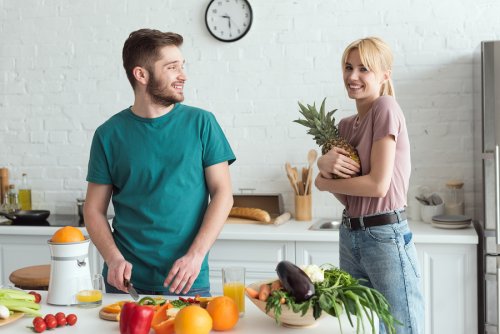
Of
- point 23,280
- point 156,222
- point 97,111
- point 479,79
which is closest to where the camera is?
point 156,222

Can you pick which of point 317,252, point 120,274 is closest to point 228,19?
point 317,252

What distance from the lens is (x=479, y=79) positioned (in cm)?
395

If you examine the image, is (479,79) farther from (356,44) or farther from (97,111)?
(97,111)

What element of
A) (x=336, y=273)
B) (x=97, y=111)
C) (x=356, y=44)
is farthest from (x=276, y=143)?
(x=336, y=273)

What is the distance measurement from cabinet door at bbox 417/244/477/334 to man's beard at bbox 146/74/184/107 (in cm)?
175

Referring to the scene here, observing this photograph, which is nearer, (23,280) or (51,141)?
(23,280)

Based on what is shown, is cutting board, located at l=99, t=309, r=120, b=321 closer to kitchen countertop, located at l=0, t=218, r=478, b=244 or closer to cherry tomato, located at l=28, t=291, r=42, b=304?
cherry tomato, located at l=28, t=291, r=42, b=304

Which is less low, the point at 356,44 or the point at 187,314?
the point at 356,44

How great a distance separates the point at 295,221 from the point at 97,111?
5.10ft

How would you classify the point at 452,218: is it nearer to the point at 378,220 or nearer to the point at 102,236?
the point at 378,220

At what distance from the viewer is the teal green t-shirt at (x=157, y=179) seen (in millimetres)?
2674

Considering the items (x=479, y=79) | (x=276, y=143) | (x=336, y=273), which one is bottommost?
(x=336, y=273)

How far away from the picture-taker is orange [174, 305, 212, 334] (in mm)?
1895

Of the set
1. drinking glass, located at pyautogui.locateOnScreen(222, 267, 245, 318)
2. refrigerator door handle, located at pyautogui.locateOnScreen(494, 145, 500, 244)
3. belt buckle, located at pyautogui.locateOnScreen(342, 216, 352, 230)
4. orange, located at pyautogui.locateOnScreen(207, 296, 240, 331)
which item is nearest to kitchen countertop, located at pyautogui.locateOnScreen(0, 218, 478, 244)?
refrigerator door handle, located at pyautogui.locateOnScreen(494, 145, 500, 244)
